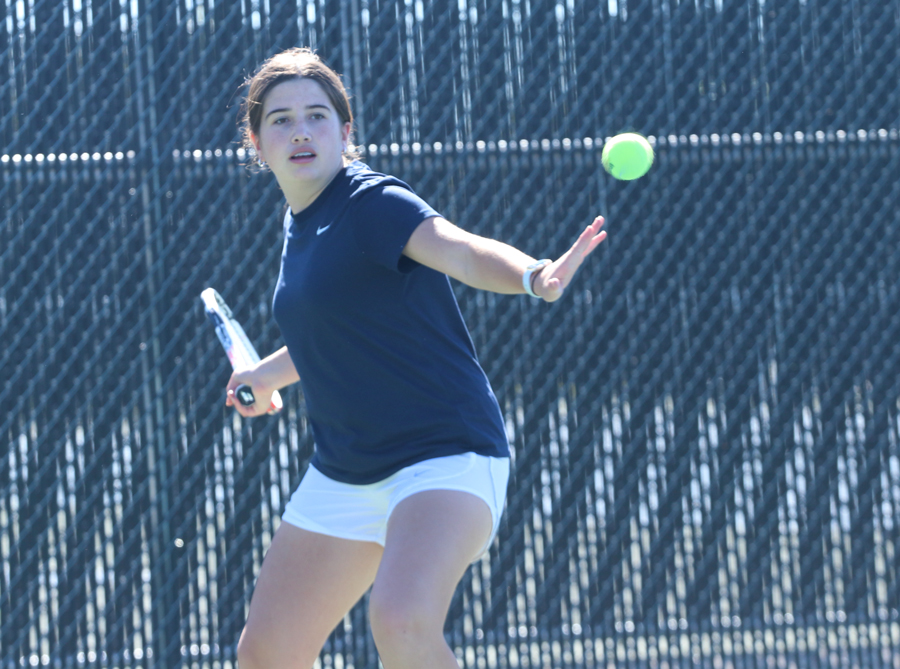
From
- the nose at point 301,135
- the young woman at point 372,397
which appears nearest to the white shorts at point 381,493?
the young woman at point 372,397

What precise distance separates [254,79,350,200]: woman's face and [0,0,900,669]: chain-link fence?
4.41 ft

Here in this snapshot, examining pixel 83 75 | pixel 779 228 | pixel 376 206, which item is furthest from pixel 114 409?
pixel 779 228

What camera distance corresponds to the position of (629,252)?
11.8ft

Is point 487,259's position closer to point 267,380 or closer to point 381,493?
point 381,493

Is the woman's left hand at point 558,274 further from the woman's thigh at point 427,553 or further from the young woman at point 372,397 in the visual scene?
the woman's thigh at point 427,553

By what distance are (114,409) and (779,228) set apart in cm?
262

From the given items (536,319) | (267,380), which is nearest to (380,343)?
(267,380)

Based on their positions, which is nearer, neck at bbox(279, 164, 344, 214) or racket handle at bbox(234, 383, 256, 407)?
neck at bbox(279, 164, 344, 214)

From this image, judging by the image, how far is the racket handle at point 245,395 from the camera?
239cm

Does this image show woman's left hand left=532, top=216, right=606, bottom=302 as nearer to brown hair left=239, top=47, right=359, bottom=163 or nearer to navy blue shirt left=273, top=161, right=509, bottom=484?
navy blue shirt left=273, top=161, right=509, bottom=484

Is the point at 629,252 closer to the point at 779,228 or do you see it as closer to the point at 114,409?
the point at 779,228

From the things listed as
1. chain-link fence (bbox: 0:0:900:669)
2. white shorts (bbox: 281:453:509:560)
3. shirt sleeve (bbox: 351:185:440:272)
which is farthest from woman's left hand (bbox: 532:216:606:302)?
chain-link fence (bbox: 0:0:900:669)

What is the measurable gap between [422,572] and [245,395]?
0.84 metres

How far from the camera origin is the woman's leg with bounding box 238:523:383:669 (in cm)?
204
